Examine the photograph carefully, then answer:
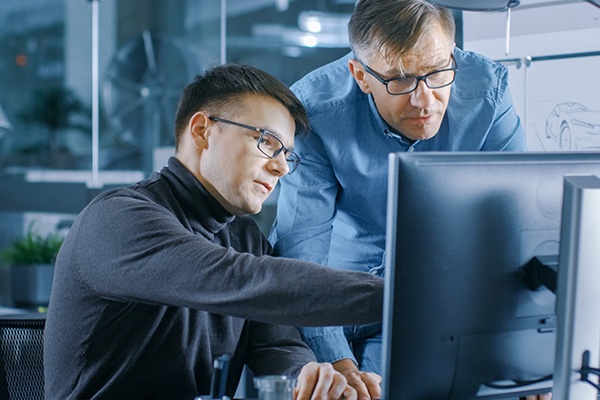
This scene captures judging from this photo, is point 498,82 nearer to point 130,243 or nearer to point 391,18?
point 391,18

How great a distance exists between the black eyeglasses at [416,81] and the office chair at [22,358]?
842 mm

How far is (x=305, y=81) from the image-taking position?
2.04 meters

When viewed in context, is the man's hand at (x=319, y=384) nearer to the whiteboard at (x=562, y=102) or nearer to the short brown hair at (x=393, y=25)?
the short brown hair at (x=393, y=25)

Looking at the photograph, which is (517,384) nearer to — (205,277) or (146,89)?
(205,277)

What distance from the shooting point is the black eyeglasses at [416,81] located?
175 centimetres

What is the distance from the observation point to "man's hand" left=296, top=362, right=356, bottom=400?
55.9 inches

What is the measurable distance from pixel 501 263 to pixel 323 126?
842 millimetres

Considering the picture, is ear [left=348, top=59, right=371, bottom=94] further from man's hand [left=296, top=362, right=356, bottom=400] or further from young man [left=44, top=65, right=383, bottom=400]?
man's hand [left=296, top=362, right=356, bottom=400]

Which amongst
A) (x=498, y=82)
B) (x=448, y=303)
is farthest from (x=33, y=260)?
(x=448, y=303)

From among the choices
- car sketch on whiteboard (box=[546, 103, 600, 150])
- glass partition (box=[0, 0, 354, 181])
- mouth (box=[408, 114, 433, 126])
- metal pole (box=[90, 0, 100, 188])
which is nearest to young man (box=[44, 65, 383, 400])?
mouth (box=[408, 114, 433, 126])

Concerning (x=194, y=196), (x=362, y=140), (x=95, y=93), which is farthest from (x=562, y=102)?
(x=95, y=93)

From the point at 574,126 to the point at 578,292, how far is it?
4.82 ft

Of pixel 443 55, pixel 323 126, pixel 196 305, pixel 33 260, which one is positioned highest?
pixel 443 55

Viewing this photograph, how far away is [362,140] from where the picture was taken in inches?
78.4
